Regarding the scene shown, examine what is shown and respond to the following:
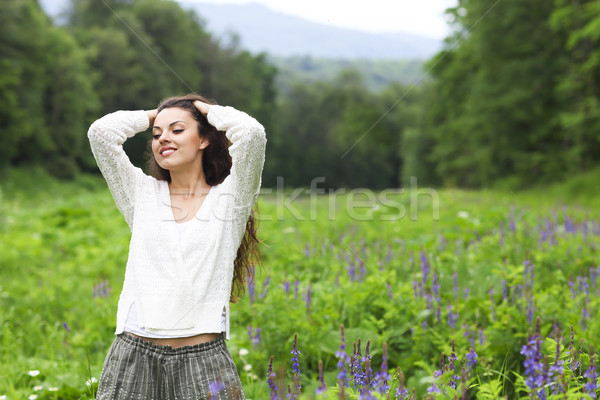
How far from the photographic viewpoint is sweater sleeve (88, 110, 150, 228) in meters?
2.31

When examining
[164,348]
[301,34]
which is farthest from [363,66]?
[164,348]

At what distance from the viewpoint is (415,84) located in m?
8.59

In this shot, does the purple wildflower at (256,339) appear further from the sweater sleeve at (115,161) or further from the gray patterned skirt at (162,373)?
the sweater sleeve at (115,161)

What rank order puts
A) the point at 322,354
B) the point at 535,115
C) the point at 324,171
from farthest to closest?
the point at 324,171 → the point at 535,115 → the point at 322,354

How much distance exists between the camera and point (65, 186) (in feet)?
85.1

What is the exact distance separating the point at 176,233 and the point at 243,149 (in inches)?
17.9

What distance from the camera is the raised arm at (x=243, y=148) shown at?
2215 mm

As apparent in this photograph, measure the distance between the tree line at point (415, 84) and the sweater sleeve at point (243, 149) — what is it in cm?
272

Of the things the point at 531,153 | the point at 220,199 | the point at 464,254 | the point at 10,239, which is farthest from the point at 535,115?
the point at 220,199

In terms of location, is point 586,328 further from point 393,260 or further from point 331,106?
point 331,106

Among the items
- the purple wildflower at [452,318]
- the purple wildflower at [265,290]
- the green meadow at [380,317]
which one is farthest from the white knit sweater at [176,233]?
the purple wildflower at [452,318]

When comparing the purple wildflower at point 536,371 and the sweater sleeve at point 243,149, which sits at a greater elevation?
the sweater sleeve at point 243,149

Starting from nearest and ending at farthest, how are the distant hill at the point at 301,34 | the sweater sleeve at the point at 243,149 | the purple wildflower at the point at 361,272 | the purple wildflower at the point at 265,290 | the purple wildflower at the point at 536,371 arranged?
the purple wildflower at the point at 536,371, the sweater sleeve at the point at 243,149, the purple wildflower at the point at 265,290, the purple wildflower at the point at 361,272, the distant hill at the point at 301,34

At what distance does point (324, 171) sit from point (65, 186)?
121 feet
